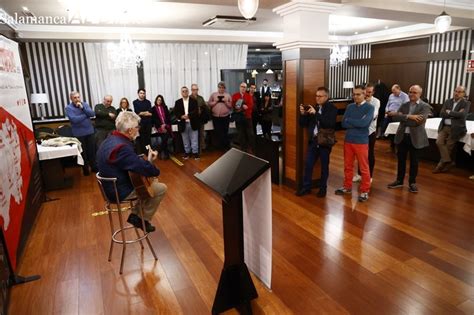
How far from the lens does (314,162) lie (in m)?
4.47

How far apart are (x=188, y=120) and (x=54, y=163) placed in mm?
2687

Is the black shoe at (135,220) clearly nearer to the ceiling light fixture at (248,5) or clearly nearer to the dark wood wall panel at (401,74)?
the ceiling light fixture at (248,5)

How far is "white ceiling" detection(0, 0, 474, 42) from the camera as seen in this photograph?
4.39 meters

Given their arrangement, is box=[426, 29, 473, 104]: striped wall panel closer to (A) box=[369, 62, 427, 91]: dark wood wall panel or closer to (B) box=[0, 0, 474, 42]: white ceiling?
(A) box=[369, 62, 427, 91]: dark wood wall panel

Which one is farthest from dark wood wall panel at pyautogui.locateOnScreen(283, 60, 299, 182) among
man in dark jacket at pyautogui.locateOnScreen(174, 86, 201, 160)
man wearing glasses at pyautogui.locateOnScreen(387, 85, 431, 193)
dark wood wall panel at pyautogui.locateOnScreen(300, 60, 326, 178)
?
man in dark jacket at pyautogui.locateOnScreen(174, 86, 201, 160)

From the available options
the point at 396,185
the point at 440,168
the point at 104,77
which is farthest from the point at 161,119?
the point at 440,168

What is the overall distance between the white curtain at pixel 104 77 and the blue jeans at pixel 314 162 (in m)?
5.24

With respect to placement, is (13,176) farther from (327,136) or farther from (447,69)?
(447,69)

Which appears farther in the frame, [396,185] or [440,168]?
[440,168]

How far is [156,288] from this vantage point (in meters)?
2.57

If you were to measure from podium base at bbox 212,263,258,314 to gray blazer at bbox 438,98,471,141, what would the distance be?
15.4ft

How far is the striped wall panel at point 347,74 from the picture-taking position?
1018cm

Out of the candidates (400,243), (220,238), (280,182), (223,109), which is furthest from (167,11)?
(400,243)

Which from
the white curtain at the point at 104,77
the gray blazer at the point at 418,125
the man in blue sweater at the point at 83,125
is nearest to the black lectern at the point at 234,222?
the gray blazer at the point at 418,125
